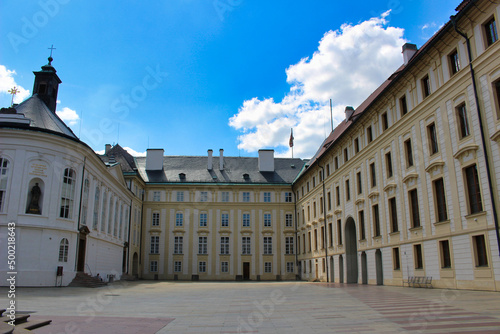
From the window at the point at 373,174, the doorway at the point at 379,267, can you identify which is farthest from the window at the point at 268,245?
the window at the point at 373,174

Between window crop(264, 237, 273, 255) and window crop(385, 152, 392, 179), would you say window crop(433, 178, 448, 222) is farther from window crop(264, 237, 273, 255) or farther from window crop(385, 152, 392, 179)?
window crop(264, 237, 273, 255)

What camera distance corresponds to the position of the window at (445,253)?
846 inches

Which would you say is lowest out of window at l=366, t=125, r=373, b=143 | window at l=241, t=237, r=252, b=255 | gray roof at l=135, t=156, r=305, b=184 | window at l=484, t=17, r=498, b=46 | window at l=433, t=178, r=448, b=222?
window at l=241, t=237, r=252, b=255

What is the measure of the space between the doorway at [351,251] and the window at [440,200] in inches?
556

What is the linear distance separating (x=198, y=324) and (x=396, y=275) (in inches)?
804

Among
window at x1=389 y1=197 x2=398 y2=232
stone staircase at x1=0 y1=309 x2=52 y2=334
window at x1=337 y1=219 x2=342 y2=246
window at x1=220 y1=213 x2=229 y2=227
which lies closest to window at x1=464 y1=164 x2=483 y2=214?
window at x1=389 y1=197 x2=398 y2=232

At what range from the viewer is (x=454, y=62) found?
21656 mm

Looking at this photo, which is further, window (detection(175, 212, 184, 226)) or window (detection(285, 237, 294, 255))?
window (detection(285, 237, 294, 255))

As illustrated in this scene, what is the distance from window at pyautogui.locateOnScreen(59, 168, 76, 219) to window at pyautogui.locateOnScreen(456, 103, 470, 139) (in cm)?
2755

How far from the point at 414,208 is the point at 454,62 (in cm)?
Answer: 932

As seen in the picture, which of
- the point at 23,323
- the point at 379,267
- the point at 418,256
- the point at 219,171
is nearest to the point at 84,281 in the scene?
the point at 379,267

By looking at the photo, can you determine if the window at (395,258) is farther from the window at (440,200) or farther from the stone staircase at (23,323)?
the stone staircase at (23,323)

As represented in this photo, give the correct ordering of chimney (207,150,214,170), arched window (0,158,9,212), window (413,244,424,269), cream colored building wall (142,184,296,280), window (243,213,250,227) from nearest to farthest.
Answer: window (413,244,424,269)
arched window (0,158,9,212)
cream colored building wall (142,184,296,280)
window (243,213,250,227)
chimney (207,150,214,170)

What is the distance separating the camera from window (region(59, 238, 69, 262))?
2930 centimetres
